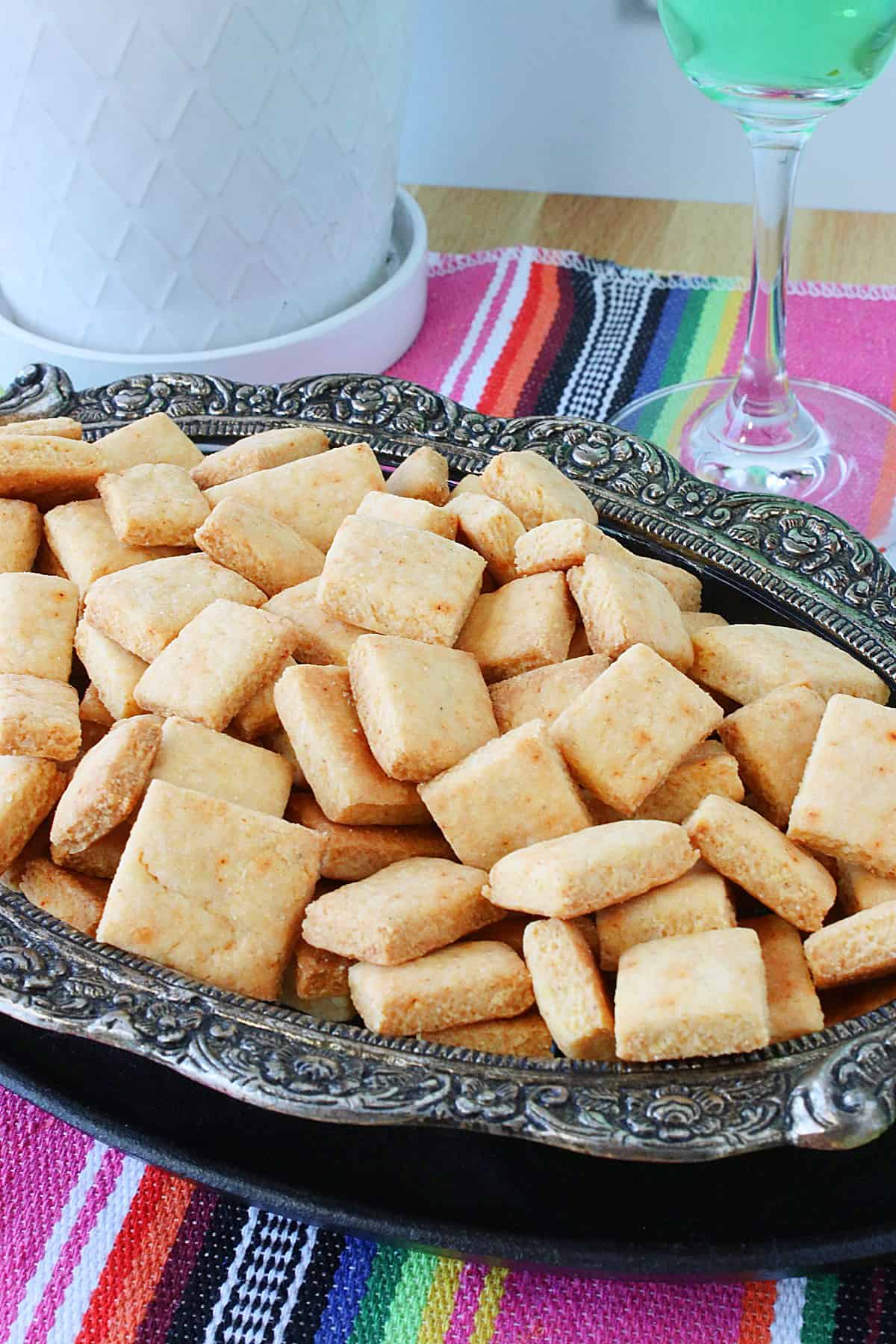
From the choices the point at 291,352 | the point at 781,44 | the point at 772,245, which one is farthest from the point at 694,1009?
the point at 291,352

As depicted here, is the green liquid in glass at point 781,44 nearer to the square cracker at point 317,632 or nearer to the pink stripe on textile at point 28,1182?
the square cracker at point 317,632

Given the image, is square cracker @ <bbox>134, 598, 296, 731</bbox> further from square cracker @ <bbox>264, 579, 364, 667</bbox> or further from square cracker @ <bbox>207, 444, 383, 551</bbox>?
square cracker @ <bbox>207, 444, 383, 551</bbox>

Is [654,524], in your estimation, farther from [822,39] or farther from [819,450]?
[819,450]

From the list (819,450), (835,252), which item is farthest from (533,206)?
(819,450)

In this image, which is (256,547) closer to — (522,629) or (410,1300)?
(522,629)

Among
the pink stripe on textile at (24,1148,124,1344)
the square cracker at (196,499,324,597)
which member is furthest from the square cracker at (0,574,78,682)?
the pink stripe on textile at (24,1148,124,1344)
